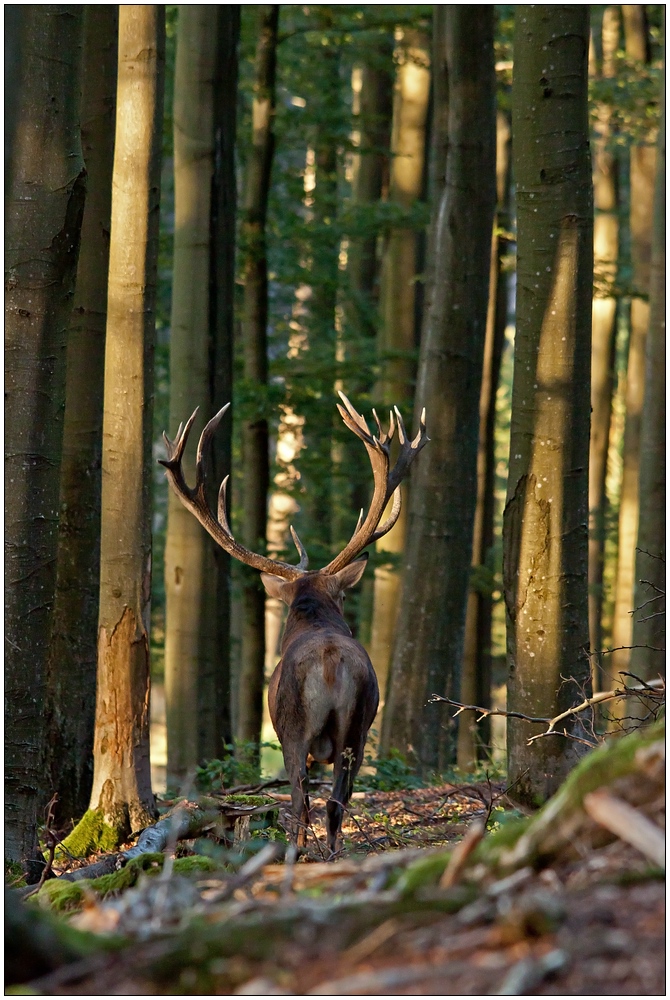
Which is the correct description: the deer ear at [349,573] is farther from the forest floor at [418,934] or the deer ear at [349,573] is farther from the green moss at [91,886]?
the forest floor at [418,934]

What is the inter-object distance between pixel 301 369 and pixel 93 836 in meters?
9.66

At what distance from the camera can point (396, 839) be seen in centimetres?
634

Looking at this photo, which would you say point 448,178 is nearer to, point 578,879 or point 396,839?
point 396,839

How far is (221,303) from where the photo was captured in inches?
453

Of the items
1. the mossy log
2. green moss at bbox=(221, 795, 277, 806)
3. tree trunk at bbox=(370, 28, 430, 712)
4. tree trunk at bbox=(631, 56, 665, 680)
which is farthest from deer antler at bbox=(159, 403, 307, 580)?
tree trunk at bbox=(370, 28, 430, 712)

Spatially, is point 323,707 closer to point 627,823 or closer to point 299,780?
point 299,780

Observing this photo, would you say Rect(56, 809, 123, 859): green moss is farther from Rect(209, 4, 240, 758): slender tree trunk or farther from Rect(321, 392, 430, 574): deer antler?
Rect(209, 4, 240, 758): slender tree trunk

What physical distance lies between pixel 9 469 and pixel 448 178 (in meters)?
7.46

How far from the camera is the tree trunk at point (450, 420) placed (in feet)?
37.7

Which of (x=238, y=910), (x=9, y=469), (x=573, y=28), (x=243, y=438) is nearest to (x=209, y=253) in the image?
(x=243, y=438)

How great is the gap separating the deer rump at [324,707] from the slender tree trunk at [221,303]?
157 inches

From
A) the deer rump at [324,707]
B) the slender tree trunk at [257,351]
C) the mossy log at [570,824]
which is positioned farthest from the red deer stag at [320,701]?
the slender tree trunk at [257,351]

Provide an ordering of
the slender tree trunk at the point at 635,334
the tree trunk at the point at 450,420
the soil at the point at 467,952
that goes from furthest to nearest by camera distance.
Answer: the slender tree trunk at the point at 635,334
the tree trunk at the point at 450,420
the soil at the point at 467,952

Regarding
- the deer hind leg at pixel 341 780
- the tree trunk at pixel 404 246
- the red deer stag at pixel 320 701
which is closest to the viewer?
the deer hind leg at pixel 341 780
